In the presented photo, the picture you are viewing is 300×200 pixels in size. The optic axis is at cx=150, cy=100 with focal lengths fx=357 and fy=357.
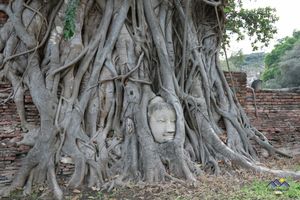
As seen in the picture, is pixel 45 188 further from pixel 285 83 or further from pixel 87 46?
pixel 285 83

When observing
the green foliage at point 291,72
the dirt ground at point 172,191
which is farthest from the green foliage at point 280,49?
the dirt ground at point 172,191

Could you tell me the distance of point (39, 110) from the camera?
403 centimetres

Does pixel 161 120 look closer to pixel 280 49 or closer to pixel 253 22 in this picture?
pixel 253 22

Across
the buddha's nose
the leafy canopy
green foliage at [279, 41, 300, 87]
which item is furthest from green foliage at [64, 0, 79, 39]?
the leafy canopy

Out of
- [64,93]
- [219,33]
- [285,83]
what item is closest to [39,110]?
[64,93]

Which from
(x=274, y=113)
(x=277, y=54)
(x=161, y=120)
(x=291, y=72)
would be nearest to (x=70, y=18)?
(x=161, y=120)

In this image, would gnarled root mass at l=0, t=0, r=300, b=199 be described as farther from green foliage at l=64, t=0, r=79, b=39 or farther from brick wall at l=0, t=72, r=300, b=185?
brick wall at l=0, t=72, r=300, b=185

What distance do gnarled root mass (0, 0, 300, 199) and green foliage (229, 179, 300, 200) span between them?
515 millimetres

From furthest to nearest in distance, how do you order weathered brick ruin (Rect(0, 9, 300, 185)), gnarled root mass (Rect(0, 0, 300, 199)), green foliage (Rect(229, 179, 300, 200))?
weathered brick ruin (Rect(0, 9, 300, 185)) → gnarled root mass (Rect(0, 0, 300, 199)) → green foliage (Rect(229, 179, 300, 200))

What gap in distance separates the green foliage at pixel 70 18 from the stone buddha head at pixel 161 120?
1249mm

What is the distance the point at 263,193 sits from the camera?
3.33m

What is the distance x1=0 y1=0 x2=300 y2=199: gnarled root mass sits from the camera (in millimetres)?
3830

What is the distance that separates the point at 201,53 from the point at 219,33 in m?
0.63

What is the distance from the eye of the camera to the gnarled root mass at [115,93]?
3830 millimetres
